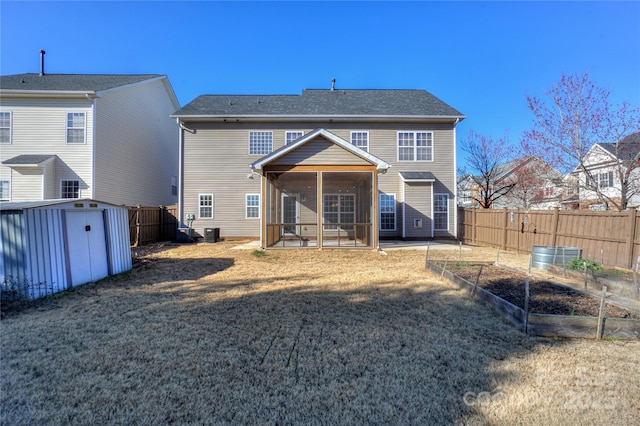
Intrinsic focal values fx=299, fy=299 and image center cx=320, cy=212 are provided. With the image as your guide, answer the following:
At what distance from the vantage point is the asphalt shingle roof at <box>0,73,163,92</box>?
13.6 m

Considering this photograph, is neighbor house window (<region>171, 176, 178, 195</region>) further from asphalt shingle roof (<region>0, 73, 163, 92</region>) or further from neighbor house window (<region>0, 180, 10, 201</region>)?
neighbor house window (<region>0, 180, 10, 201</region>)

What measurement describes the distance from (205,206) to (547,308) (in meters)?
14.1

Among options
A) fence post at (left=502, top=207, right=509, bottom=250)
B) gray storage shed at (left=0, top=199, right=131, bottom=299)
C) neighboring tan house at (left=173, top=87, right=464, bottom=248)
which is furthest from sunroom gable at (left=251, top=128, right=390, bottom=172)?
gray storage shed at (left=0, top=199, right=131, bottom=299)

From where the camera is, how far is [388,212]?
15141 mm

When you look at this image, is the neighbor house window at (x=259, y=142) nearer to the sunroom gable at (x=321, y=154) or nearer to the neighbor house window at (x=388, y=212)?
the sunroom gable at (x=321, y=154)

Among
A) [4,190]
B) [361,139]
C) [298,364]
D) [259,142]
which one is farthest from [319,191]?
[4,190]

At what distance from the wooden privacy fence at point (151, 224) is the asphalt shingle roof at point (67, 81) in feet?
19.0

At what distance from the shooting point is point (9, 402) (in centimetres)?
244

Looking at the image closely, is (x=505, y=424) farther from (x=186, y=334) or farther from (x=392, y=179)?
(x=392, y=179)

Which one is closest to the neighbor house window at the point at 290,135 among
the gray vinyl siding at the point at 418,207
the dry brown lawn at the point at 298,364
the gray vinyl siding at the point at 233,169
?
the gray vinyl siding at the point at 233,169

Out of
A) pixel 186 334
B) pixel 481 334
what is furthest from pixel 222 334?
pixel 481 334

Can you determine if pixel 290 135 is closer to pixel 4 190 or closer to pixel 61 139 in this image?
pixel 61 139

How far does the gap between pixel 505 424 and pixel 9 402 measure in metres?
3.91

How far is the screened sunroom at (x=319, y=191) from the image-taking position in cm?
1099
